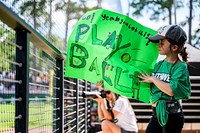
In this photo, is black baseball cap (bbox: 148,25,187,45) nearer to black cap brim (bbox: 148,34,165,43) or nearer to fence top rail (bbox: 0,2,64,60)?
black cap brim (bbox: 148,34,165,43)

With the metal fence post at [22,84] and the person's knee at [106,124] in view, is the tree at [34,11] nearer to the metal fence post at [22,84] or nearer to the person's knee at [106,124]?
the metal fence post at [22,84]

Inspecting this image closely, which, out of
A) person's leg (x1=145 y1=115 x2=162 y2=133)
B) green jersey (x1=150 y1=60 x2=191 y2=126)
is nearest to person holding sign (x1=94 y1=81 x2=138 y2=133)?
person's leg (x1=145 y1=115 x2=162 y2=133)

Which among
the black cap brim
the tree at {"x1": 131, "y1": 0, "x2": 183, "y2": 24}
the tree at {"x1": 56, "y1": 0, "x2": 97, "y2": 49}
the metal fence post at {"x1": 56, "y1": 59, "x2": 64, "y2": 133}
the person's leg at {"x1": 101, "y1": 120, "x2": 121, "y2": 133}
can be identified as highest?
the tree at {"x1": 131, "y1": 0, "x2": 183, "y2": 24}

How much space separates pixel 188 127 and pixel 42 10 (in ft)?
14.9

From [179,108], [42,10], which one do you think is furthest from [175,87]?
[42,10]

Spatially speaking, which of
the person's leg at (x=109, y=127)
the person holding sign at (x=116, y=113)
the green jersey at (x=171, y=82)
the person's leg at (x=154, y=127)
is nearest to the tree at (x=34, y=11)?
the green jersey at (x=171, y=82)

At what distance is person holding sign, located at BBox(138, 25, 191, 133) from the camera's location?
318 centimetres

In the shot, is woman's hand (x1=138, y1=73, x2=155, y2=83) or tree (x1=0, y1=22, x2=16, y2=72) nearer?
tree (x1=0, y1=22, x2=16, y2=72)

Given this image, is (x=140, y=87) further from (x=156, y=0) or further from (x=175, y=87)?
(x=156, y=0)

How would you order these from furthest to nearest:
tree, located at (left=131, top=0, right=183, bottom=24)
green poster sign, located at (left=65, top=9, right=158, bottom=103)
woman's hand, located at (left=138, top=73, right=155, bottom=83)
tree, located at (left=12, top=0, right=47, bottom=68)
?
tree, located at (left=131, top=0, right=183, bottom=24) < green poster sign, located at (left=65, top=9, right=158, bottom=103) < woman's hand, located at (left=138, top=73, right=155, bottom=83) < tree, located at (left=12, top=0, right=47, bottom=68)

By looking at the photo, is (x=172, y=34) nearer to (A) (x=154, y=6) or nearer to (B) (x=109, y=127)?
(B) (x=109, y=127)

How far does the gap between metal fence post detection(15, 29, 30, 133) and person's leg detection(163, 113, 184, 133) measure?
46.0 inches

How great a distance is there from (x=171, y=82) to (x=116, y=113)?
2.29m

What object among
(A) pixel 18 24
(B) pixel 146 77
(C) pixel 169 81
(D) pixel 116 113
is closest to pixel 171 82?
(C) pixel 169 81
